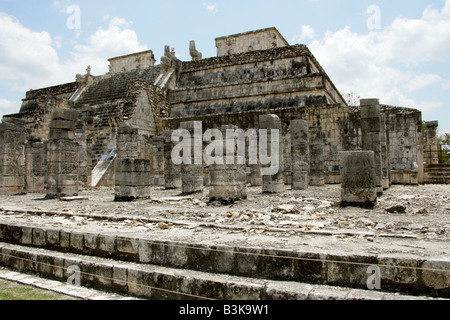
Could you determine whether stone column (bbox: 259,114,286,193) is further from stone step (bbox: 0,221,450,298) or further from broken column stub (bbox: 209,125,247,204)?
stone step (bbox: 0,221,450,298)

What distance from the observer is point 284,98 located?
2177cm

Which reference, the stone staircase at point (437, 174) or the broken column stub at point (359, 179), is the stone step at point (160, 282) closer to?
the broken column stub at point (359, 179)

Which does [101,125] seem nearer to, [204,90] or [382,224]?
[204,90]

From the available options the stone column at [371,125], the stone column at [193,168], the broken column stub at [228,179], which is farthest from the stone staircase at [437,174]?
the broken column stub at [228,179]

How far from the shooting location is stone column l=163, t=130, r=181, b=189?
14719 millimetres

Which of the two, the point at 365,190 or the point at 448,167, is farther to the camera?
the point at 448,167

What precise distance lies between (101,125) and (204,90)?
7.15m

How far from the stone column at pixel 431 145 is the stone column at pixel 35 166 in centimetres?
2022

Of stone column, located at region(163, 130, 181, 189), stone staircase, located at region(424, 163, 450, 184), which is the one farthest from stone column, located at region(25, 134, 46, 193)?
stone staircase, located at region(424, 163, 450, 184)

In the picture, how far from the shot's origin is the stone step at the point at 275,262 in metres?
3.31

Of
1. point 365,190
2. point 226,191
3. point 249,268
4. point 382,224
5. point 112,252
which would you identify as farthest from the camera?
point 226,191

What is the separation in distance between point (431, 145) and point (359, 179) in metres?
17.0

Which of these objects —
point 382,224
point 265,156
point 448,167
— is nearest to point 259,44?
point 448,167

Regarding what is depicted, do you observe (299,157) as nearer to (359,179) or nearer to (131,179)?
(359,179)
